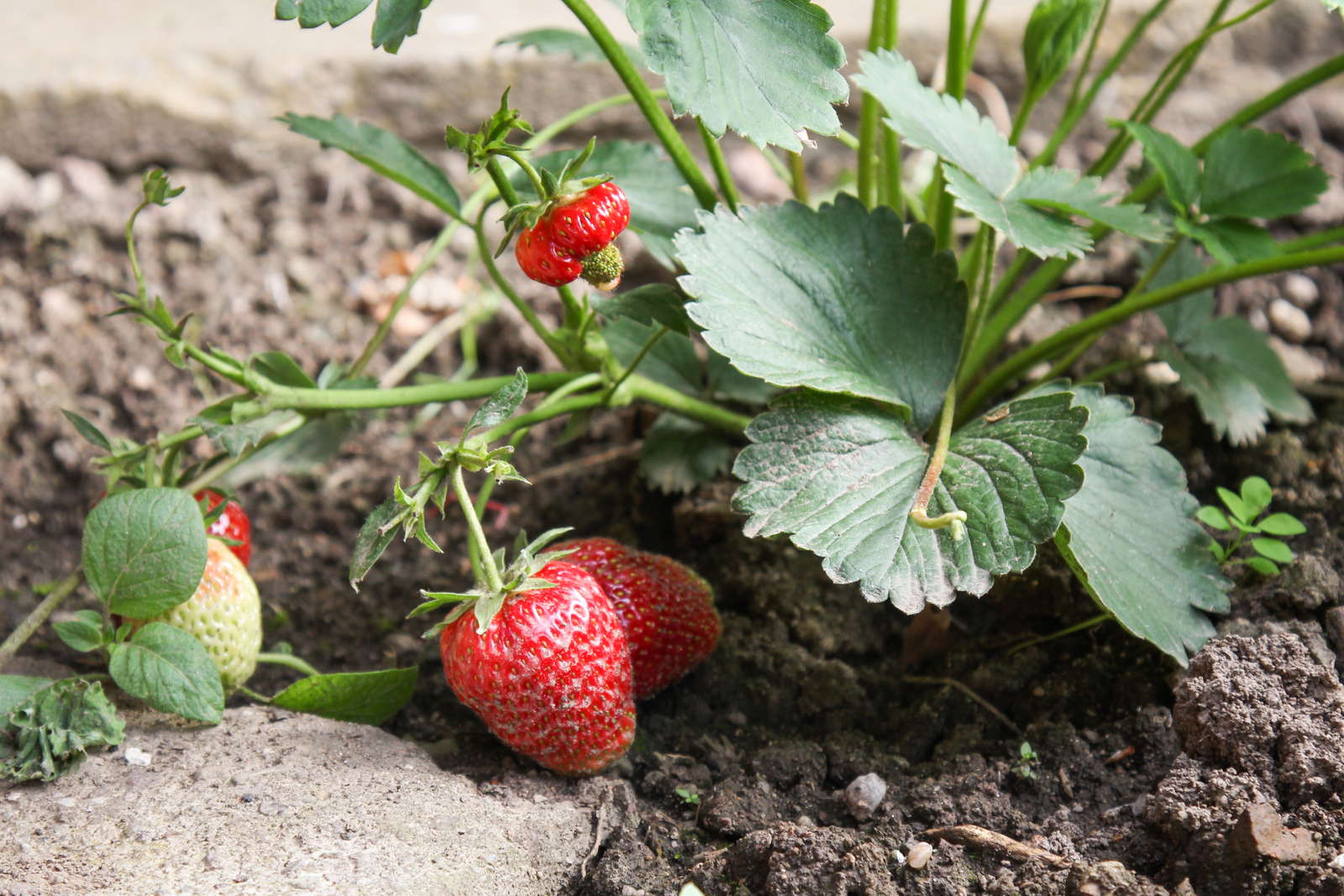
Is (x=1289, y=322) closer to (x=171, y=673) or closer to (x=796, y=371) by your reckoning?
(x=796, y=371)

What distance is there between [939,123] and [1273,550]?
56cm

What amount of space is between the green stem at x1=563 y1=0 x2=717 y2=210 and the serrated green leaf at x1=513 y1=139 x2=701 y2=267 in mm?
36

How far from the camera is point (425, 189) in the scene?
1.24 metres

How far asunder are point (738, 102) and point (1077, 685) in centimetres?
70

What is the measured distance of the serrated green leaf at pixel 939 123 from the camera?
1178 mm

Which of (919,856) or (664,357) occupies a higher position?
(664,357)

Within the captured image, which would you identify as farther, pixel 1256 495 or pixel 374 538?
pixel 1256 495

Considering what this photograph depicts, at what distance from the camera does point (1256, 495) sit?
4.08 feet

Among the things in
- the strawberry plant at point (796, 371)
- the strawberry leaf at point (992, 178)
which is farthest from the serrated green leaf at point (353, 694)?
the strawberry leaf at point (992, 178)

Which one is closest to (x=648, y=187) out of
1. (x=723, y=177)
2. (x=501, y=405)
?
(x=723, y=177)

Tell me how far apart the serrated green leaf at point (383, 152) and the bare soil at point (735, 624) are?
0.43 meters

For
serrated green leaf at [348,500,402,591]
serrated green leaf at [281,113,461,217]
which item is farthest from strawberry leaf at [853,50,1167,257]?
serrated green leaf at [348,500,402,591]

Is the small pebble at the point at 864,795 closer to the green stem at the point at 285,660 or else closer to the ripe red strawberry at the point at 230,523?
the green stem at the point at 285,660

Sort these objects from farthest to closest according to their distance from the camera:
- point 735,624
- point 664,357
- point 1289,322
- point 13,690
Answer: point 1289,322 → point 664,357 → point 735,624 → point 13,690
